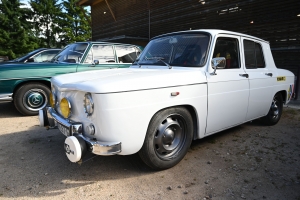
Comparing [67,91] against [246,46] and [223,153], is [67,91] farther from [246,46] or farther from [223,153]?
[246,46]

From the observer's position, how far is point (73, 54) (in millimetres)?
5562

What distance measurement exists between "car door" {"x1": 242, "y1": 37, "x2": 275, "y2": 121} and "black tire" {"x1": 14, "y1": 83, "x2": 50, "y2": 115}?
173 inches

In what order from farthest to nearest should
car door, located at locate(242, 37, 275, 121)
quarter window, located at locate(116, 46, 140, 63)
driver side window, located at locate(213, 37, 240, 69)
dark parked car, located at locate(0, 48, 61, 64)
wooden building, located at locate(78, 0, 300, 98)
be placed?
1. wooden building, located at locate(78, 0, 300, 98)
2. dark parked car, located at locate(0, 48, 61, 64)
3. quarter window, located at locate(116, 46, 140, 63)
4. car door, located at locate(242, 37, 275, 121)
5. driver side window, located at locate(213, 37, 240, 69)

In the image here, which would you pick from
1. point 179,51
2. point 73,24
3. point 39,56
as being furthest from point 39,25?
point 179,51

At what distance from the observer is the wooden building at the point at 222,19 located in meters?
7.32

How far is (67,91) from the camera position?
2.50 m

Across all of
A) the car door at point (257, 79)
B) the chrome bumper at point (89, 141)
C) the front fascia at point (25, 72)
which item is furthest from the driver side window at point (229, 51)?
the front fascia at point (25, 72)

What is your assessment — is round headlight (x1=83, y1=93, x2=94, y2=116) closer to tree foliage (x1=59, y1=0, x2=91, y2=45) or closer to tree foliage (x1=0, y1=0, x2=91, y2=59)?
tree foliage (x1=0, y1=0, x2=91, y2=59)

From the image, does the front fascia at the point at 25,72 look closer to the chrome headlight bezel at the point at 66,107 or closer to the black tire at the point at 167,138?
the chrome headlight bezel at the point at 66,107

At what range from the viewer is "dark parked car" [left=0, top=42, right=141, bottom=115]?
486cm

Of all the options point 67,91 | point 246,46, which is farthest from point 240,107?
point 67,91

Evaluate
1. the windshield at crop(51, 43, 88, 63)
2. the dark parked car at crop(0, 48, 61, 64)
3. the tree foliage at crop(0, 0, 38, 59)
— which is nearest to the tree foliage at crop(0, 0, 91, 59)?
the tree foliage at crop(0, 0, 38, 59)

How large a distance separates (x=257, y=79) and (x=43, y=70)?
14.9 ft

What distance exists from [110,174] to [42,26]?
1454 inches
